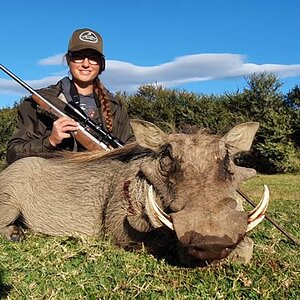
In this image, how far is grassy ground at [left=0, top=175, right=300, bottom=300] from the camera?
2.99 m

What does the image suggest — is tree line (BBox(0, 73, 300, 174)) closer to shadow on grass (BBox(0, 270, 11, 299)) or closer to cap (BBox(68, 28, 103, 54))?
cap (BBox(68, 28, 103, 54))

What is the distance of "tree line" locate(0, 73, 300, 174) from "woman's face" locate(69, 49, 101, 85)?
554 inches

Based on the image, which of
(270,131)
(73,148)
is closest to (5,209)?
(73,148)

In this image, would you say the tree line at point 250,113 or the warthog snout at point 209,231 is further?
the tree line at point 250,113

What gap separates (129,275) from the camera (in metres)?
3.28

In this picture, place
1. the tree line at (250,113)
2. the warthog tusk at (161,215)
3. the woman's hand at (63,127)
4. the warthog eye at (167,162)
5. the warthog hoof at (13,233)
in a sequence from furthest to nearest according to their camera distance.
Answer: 1. the tree line at (250,113)
2. the woman's hand at (63,127)
3. the warthog hoof at (13,233)
4. the warthog eye at (167,162)
5. the warthog tusk at (161,215)

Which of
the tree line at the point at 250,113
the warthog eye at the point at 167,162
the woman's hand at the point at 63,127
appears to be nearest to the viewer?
the warthog eye at the point at 167,162

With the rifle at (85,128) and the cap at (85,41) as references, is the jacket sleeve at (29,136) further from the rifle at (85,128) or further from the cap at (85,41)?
the cap at (85,41)

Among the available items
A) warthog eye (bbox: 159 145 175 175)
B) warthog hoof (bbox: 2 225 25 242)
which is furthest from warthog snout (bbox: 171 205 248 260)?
warthog hoof (bbox: 2 225 25 242)

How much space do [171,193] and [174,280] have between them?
63 centimetres

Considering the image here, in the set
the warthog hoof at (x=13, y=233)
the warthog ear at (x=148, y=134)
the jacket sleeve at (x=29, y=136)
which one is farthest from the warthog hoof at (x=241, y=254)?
the jacket sleeve at (x=29, y=136)

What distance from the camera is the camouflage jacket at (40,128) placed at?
5496mm

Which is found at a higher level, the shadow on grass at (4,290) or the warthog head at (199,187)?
the warthog head at (199,187)

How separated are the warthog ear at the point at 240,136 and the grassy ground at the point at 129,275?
706 mm
